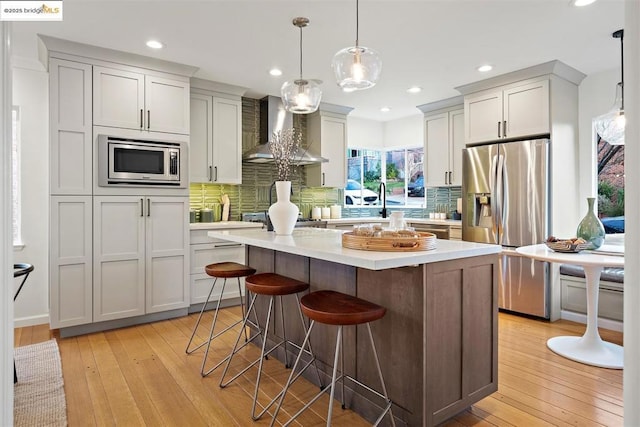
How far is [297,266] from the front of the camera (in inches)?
104

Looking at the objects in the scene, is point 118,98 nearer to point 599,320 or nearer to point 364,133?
point 364,133

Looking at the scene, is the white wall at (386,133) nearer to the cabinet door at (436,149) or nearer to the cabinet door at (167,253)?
the cabinet door at (436,149)

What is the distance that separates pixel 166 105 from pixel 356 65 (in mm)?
2336

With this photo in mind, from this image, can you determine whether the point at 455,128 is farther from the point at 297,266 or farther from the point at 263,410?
the point at 263,410

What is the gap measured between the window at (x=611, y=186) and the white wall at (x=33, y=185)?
587 cm

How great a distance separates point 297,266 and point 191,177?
87.9 inches

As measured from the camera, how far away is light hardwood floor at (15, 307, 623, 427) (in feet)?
6.64

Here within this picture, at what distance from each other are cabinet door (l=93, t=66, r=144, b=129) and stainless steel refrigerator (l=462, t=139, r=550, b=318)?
365cm

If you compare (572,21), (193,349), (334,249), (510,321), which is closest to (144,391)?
(193,349)

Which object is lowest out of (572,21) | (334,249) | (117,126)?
(334,249)

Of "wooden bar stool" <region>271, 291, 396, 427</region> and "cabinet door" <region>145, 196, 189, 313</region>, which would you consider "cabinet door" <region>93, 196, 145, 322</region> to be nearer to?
"cabinet door" <region>145, 196, 189, 313</region>

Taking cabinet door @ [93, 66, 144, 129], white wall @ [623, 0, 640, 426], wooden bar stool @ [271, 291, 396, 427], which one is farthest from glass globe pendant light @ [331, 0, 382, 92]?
cabinet door @ [93, 66, 144, 129]

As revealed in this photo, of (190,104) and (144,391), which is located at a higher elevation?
(190,104)

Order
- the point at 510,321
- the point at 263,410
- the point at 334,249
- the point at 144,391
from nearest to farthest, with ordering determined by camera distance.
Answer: the point at 334,249 → the point at 263,410 → the point at 144,391 → the point at 510,321
